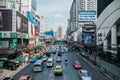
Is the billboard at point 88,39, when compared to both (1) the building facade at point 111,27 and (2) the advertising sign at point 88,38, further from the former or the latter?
(1) the building facade at point 111,27

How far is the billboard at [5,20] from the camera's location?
2711 inches

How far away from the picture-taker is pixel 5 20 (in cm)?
6975

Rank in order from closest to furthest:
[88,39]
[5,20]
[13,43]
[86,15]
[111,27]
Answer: [5,20], [13,43], [86,15], [111,27], [88,39]

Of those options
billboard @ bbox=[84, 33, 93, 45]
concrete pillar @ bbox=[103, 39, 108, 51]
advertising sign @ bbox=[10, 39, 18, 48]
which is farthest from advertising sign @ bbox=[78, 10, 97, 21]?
billboard @ bbox=[84, 33, 93, 45]

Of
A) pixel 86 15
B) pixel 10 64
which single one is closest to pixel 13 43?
pixel 10 64

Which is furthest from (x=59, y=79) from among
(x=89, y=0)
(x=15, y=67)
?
(x=89, y=0)

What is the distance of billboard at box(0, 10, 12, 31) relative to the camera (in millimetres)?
68869

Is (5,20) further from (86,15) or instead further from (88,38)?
(88,38)

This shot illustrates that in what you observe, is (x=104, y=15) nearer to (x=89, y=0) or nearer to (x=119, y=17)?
(x=119, y=17)

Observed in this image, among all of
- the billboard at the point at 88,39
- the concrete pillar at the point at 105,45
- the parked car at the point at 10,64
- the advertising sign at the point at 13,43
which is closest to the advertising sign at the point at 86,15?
the concrete pillar at the point at 105,45

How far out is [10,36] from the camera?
228 feet

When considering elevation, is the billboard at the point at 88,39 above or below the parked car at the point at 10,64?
above

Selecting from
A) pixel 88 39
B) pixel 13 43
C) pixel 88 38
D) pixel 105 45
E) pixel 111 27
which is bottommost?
pixel 105 45

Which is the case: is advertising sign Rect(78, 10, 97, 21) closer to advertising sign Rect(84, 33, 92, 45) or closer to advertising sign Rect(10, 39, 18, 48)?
advertising sign Rect(10, 39, 18, 48)
